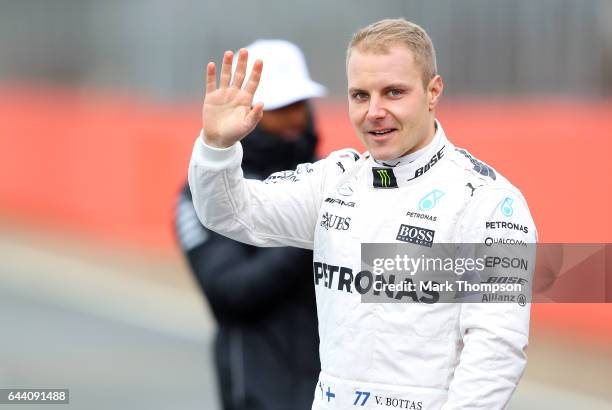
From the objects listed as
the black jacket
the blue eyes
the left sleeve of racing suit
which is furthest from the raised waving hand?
the black jacket

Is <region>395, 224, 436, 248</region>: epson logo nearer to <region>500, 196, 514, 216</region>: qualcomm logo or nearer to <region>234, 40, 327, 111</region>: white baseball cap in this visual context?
<region>500, 196, 514, 216</region>: qualcomm logo

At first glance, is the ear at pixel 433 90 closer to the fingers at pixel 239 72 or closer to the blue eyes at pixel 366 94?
the blue eyes at pixel 366 94

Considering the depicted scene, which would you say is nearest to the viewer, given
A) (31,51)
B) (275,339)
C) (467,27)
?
(275,339)

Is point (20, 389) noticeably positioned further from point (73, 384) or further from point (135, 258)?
point (135, 258)

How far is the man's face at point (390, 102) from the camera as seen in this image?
3.10 meters

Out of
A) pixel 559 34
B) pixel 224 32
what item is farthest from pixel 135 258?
pixel 559 34

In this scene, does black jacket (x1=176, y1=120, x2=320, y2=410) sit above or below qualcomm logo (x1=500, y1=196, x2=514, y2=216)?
below

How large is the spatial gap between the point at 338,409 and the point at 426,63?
929mm

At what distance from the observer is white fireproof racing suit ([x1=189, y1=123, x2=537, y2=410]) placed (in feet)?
9.56

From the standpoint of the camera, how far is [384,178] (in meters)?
3.17

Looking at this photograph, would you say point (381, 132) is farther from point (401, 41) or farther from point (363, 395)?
point (363, 395)

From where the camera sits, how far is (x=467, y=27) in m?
10.6

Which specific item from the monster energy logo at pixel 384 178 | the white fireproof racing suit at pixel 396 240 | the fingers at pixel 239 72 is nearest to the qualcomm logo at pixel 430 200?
the white fireproof racing suit at pixel 396 240

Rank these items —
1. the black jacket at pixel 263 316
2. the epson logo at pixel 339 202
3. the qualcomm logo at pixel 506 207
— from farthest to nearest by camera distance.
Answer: the black jacket at pixel 263 316 → the epson logo at pixel 339 202 → the qualcomm logo at pixel 506 207
